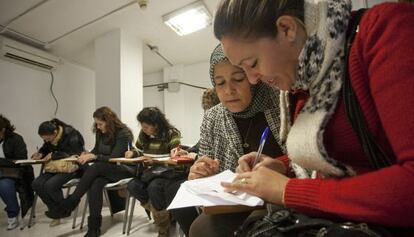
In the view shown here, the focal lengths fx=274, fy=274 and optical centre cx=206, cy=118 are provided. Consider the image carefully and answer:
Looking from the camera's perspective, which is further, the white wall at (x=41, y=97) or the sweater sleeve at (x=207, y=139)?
the white wall at (x=41, y=97)

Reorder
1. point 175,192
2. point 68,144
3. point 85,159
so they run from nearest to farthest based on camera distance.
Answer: point 175,192 < point 85,159 < point 68,144

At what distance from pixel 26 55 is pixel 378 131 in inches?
185

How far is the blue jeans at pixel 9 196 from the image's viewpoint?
288 centimetres

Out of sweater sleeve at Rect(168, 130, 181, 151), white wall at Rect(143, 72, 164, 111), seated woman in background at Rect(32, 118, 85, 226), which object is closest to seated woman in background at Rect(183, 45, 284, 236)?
sweater sleeve at Rect(168, 130, 181, 151)

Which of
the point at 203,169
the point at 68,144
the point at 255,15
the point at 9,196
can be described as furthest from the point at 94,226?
the point at 255,15

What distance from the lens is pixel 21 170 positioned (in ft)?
10.3

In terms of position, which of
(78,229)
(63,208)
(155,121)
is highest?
(155,121)

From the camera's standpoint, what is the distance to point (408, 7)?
44 cm

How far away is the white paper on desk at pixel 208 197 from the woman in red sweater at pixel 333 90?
41 mm

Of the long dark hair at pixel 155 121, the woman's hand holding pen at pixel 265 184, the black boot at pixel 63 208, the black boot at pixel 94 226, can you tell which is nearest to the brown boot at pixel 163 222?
the black boot at pixel 94 226

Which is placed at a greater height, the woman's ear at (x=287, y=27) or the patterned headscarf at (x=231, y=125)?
the woman's ear at (x=287, y=27)

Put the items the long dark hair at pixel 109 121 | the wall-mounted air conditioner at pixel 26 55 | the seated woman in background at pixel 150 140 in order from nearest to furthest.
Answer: the seated woman in background at pixel 150 140, the long dark hair at pixel 109 121, the wall-mounted air conditioner at pixel 26 55

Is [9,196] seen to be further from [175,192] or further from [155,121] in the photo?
[175,192]

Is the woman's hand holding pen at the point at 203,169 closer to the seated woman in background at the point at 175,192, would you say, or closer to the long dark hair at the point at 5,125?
the seated woman in background at the point at 175,192
